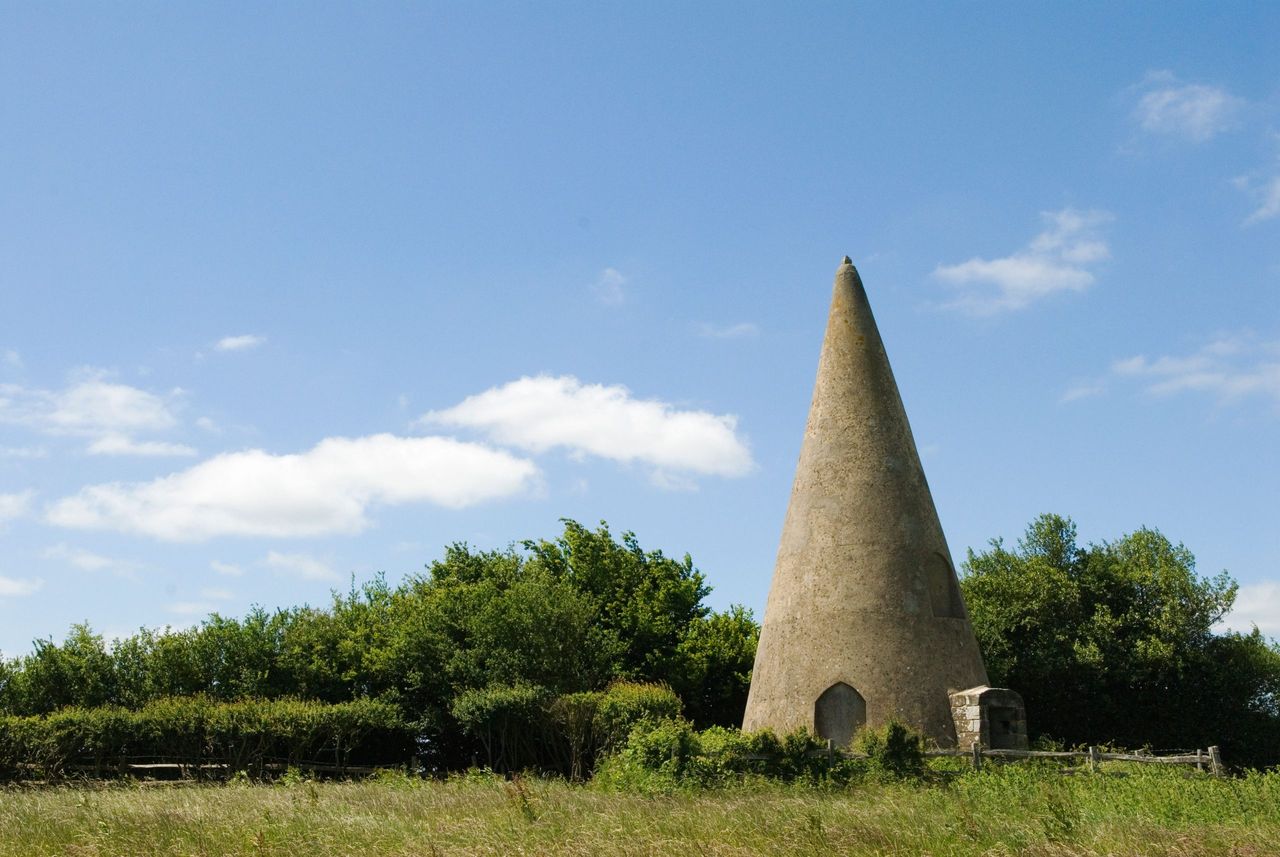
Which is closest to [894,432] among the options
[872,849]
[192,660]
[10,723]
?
[872,849]

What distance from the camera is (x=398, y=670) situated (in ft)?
95.7

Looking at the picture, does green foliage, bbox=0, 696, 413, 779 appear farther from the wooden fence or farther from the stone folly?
the wooden fence

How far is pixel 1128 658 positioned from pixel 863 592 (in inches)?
544

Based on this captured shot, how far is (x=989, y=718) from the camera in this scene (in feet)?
60.8

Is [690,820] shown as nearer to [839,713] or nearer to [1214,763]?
[839,713]

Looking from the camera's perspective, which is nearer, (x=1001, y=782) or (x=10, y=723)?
(x=1001, y=782)

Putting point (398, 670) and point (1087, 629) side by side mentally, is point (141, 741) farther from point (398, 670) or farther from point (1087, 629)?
point (1087, 629)

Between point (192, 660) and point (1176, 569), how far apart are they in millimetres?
28459

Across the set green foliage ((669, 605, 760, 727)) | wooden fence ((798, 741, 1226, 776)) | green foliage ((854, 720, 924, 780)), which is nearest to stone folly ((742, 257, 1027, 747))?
wooden fence ((798, 741, 1226, 776))

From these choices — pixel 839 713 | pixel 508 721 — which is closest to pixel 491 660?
pixel 508 721

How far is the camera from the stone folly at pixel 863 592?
18.5 metres

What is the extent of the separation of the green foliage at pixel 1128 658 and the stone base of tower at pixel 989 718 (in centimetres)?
976

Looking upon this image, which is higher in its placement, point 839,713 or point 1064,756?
point 839,713

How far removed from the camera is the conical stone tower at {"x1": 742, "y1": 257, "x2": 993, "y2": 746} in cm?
1859
